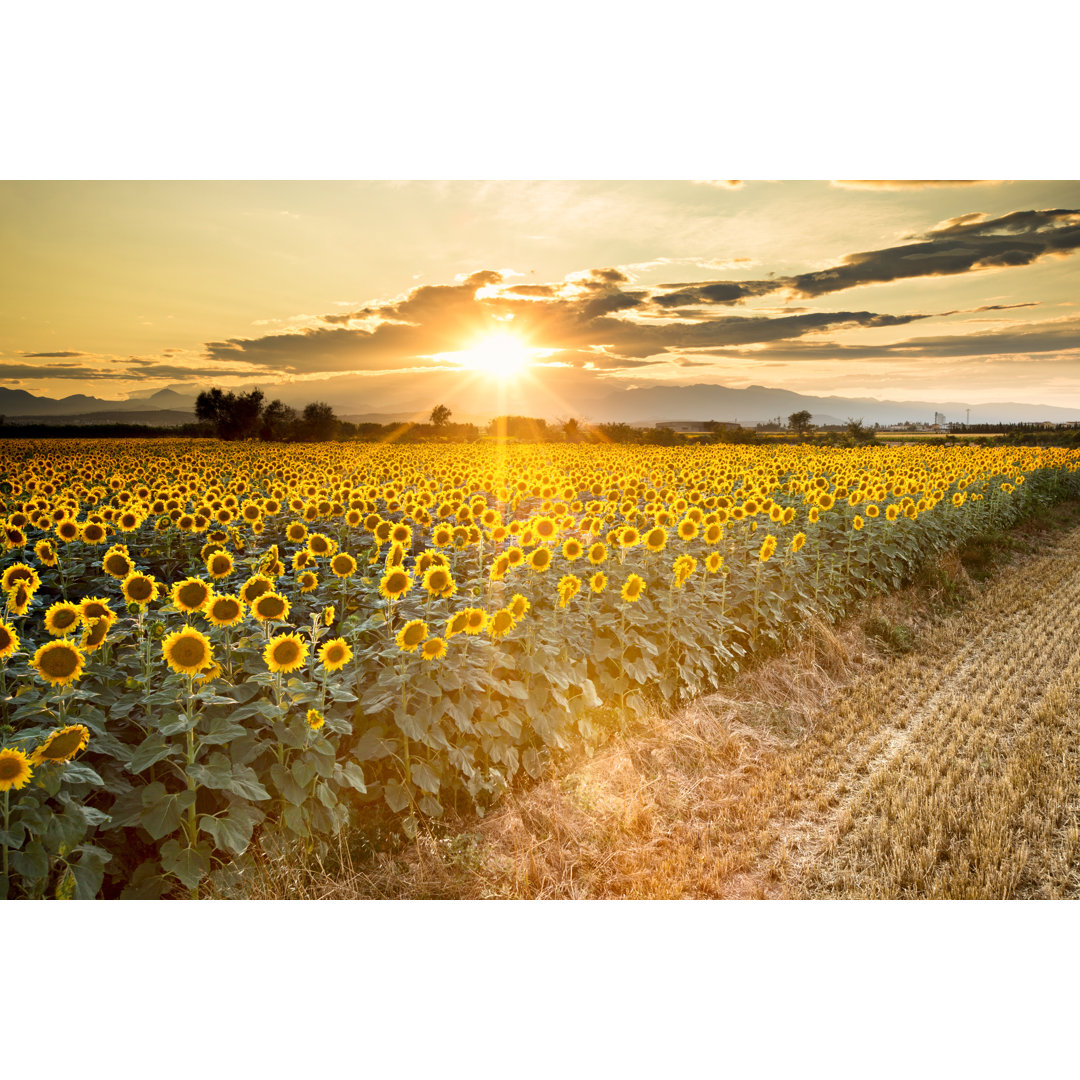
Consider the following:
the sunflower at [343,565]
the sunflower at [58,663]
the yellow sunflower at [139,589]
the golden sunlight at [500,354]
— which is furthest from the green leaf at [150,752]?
the golden sunlight at [500,354]

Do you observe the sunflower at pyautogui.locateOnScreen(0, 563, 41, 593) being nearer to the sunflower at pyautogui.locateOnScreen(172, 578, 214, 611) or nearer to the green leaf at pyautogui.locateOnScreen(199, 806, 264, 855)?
the sunflower at pyautogui.locateOnScreen(172, 578, 214, 611)

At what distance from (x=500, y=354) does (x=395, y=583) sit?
2.44 m

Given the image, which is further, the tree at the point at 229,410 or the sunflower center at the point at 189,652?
the tree at the point at 229,410

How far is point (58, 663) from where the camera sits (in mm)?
3172

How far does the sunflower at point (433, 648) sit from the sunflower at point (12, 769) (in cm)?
184

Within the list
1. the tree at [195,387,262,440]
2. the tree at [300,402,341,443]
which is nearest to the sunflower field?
the tree at [300,402,341,443]

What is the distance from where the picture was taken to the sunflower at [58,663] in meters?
3.13

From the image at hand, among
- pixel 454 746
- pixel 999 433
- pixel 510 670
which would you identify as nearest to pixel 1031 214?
pixel 999 433

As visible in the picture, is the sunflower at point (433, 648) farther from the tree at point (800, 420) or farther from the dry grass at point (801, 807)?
the tree at point (800, 420)

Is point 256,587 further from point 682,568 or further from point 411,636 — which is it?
point 682,568

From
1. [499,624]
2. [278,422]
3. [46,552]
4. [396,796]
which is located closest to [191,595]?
[396,796]

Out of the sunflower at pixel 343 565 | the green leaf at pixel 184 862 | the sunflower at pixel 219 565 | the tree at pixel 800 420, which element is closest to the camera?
the green leaf at pixel 184 862

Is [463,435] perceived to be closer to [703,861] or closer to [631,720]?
[631,720]
